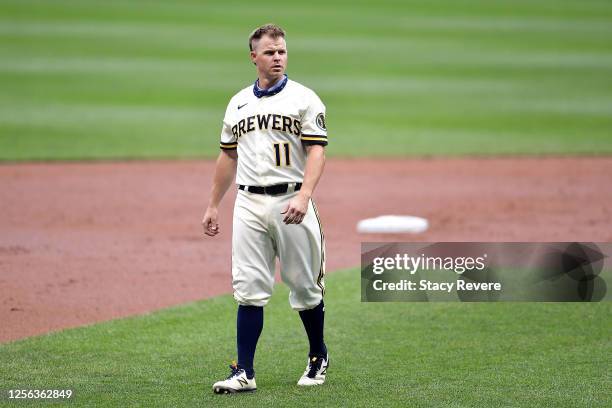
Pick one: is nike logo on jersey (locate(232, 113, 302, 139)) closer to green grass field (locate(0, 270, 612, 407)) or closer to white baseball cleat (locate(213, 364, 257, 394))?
white baseball cleat (locate(213, 364, 257, 394))

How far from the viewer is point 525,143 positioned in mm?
16984

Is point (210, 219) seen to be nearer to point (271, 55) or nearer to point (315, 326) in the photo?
point (315, 326)

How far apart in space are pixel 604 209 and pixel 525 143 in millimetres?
5090

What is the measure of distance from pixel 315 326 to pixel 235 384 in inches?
23.0

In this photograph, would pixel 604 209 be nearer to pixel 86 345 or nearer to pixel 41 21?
pixel 86 345

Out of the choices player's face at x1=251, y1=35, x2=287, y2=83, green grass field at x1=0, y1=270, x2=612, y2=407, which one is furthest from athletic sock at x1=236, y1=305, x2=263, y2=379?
player's face at x1=251, y1=35, x2=287, y2=83

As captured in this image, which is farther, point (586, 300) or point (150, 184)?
point (150, 184)

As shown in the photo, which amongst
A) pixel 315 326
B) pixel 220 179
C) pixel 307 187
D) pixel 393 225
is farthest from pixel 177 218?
pixel 307 187

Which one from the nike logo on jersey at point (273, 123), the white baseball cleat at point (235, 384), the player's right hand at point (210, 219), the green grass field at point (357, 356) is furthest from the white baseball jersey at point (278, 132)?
the green grass field at point (357, 356)

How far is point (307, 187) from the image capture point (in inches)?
220

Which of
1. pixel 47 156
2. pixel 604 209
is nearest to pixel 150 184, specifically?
pixel 47 156

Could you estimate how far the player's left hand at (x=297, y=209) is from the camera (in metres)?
5.53

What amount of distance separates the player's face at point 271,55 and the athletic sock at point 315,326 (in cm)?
130

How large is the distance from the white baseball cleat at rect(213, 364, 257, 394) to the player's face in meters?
1.59
